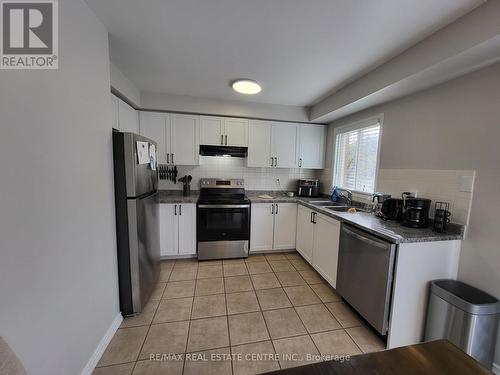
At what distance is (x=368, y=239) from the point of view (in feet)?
5.70

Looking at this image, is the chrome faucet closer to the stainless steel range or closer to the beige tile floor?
the beige tile floor

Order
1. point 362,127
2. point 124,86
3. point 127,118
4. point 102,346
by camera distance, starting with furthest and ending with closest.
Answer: point 362,127
point 127,118
point 124,86
point 102,346

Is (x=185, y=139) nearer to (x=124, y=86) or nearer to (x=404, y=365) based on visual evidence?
(x=124, y=86)

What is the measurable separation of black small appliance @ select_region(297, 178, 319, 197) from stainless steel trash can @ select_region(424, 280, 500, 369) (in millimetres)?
2102

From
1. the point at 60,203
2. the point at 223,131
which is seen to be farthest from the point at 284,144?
the point at 60,203

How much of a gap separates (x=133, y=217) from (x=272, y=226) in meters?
2.02

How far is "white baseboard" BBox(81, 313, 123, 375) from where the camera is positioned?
1346mm

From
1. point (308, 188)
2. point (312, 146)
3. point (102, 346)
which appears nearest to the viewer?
point (102, 346)

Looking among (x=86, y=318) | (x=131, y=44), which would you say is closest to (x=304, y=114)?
(x=131, y=44)

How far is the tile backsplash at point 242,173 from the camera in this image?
3.47 m

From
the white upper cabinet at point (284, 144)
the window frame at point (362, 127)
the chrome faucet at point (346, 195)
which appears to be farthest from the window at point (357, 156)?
the white upper cabinet at point (284, 144)

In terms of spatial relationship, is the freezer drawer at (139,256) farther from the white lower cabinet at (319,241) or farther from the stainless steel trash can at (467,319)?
the stainless steel trash can at (467,319)

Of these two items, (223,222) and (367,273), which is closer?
(367,273)

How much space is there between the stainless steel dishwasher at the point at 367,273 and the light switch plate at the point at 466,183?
0.77 m
